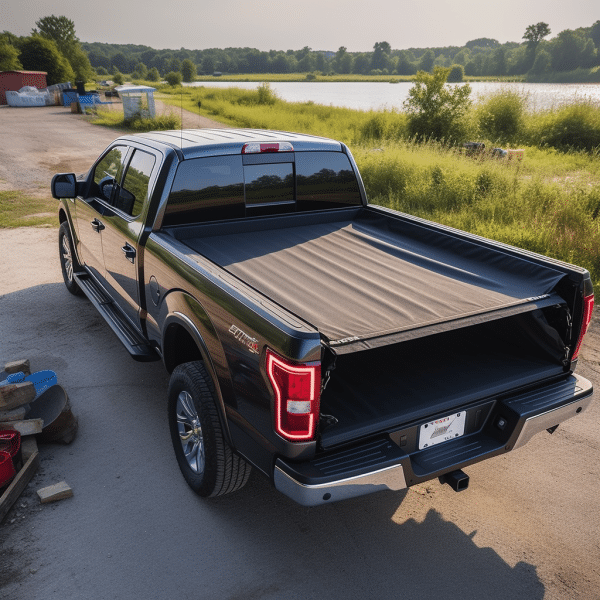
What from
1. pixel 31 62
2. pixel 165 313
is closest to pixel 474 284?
pixel 165 313

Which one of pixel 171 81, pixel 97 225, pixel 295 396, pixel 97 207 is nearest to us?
pixel 295 396

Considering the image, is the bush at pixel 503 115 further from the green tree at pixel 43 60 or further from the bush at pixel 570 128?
the green tree at pixel 43 60

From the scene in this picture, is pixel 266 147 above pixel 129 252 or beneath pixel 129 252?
above

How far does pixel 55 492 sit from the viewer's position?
3389 millimetres

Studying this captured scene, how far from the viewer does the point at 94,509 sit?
336cm

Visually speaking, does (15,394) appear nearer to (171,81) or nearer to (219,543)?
(219,543)

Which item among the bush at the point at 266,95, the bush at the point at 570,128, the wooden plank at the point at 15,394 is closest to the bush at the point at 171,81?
the wooden plank at the point at 15,394

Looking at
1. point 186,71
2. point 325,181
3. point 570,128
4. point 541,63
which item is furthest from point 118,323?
point 541,63

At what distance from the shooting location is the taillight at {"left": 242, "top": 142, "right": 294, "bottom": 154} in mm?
4277

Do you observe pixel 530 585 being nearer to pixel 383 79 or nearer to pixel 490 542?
pixel 490 542

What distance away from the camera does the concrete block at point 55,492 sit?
337 cm

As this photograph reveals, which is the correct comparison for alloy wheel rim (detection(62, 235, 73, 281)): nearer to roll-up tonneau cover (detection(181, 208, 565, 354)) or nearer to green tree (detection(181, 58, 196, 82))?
green tree (detection(181, 58, 196, 82))

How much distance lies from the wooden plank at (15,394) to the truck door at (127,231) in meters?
0.92

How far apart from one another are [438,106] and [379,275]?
19039 millimetres
